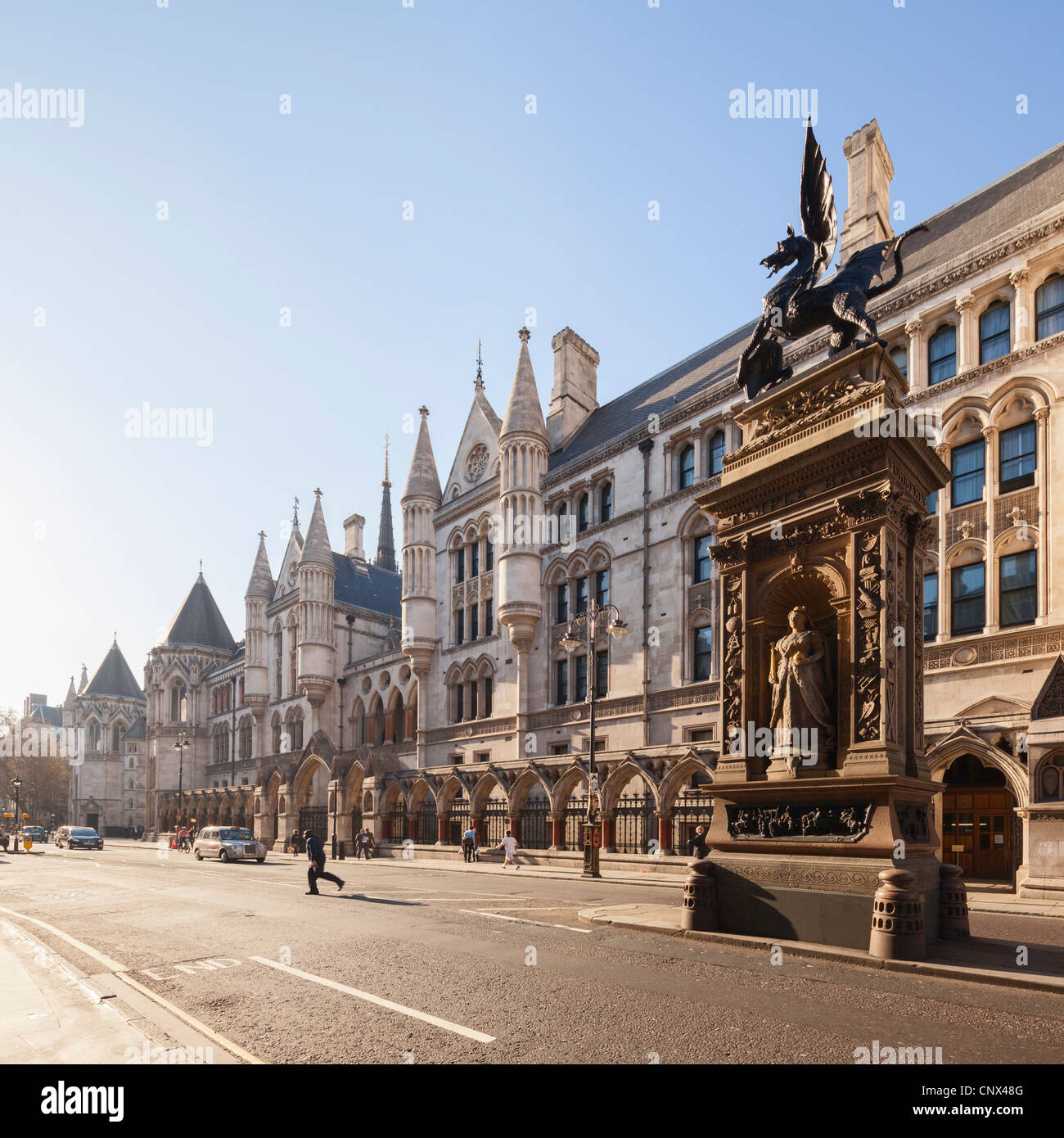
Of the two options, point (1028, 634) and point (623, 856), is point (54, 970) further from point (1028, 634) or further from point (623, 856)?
point (1028, 634)

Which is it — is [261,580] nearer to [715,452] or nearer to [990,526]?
[715,452]

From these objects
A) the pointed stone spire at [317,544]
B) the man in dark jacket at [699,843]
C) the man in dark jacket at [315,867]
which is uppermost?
the pointed stone spire at [317,544]

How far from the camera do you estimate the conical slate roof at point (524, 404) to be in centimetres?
3781

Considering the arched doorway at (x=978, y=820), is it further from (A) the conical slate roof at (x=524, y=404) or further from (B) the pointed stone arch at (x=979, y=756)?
(A) the conical slate roof at (x=524, y=404)

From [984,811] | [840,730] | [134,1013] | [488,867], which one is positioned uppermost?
[840,730]

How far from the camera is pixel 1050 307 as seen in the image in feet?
73.0

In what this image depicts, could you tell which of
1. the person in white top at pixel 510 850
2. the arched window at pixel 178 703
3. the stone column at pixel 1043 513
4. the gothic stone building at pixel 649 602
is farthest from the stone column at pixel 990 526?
the arched window at pixel 178 703

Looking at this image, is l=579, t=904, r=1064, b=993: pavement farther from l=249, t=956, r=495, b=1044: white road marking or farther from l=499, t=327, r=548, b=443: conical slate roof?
l=499, t=327, r=548, b=443: conical slate roof

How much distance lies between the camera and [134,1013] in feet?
23.5

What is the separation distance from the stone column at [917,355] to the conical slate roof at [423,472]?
1014 inches

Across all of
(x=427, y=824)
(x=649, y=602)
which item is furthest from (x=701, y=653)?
(x=427, y=824)

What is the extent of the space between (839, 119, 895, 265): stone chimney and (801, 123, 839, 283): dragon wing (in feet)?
58.1
